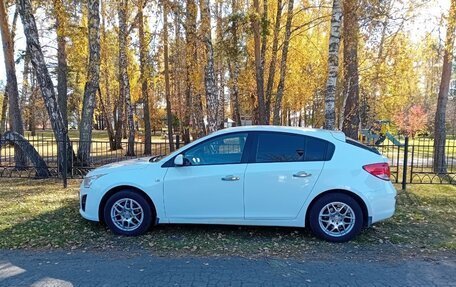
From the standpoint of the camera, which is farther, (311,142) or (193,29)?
(193,29)

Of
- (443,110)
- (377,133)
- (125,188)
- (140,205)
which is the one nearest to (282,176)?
(140,205)

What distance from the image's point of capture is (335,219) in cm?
554

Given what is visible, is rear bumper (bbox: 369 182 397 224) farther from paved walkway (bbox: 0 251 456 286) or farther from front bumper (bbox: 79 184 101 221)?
front bumper (bbox: 79 184 101 221)

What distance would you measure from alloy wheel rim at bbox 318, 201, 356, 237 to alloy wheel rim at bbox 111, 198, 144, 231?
2628 millimetres

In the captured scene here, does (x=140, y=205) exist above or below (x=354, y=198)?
below

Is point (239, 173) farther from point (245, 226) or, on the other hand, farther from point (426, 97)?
point (426, 97)

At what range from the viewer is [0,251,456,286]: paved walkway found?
4.21m

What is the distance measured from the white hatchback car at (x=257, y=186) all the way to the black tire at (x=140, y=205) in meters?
0.01

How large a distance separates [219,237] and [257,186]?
3.14 feet

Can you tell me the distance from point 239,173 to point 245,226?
3.67 ft

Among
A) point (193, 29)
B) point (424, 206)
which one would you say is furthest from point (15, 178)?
point (424, 206)

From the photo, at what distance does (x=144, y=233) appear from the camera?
577 centimetres

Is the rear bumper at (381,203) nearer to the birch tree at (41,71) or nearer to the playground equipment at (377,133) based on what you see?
the birch tree at (41,71)

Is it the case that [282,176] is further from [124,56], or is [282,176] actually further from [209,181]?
[124,56]
